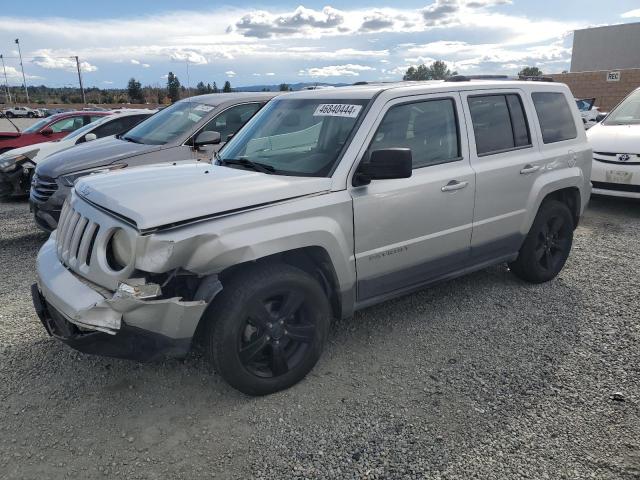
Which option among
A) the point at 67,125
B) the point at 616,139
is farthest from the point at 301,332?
the point at 67,125

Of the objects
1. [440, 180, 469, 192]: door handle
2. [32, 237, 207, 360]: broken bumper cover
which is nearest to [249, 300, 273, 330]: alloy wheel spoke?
[32, 237, 207, 360]: broken bumper cover

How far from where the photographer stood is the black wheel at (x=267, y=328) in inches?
115

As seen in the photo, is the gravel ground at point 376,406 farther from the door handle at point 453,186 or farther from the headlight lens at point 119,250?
the door handle at point 453,186

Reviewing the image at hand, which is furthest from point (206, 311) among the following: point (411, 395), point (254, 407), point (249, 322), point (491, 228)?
point (491, 228)

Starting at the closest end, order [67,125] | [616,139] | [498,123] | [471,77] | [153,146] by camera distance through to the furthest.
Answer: [498,123], [471,77], [153,146], [616,139], [67,125]

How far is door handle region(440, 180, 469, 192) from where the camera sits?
12.6 feet

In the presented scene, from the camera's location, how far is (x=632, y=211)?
7.94m

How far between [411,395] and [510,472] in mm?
767

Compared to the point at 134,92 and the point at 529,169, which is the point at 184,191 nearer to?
the point at 529,169

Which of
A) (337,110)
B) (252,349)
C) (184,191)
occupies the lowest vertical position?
(252,349)

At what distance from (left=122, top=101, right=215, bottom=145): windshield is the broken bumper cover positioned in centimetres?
391

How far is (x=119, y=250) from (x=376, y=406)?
5.72 ft

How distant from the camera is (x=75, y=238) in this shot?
3.16m

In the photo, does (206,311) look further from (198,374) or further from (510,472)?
(510,472)
